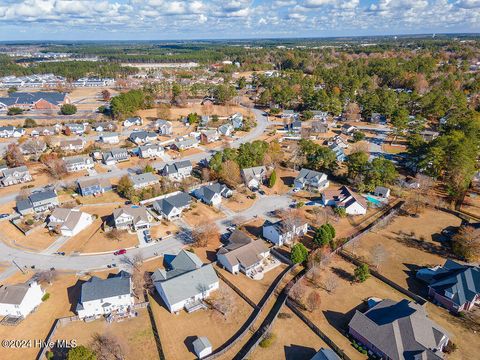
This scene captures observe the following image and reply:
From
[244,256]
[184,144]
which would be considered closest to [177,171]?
[184,144]

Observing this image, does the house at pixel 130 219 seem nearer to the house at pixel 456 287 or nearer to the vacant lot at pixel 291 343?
the vacant lot at pixel 291 343

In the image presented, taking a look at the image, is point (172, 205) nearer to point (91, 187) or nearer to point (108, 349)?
point (91, 187)

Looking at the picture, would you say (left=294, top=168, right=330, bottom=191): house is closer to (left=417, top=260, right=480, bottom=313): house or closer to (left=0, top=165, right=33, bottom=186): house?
(left=417, top=260, right=480, bottom=313): house

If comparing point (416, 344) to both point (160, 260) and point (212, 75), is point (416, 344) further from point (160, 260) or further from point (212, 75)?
point (212, 75)

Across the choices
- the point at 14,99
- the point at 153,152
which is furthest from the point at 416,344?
the point at 14,99

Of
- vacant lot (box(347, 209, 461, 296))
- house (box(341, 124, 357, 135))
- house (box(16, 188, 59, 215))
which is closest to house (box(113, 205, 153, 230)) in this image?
house (box(16, 188, 59, 215))

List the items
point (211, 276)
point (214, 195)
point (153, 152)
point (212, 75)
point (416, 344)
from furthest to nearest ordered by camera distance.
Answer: point (212, 75), point (153, 152), point (214, 195), point (211, 276), point (416, 344)
